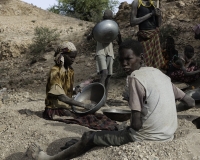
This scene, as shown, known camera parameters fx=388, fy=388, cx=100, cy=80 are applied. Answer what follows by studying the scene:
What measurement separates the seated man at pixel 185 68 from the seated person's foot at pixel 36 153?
3463 mm

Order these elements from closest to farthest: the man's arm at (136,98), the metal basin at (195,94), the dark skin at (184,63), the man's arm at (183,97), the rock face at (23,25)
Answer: the man's arm at (136,98) → the man's arm at (183,97) → the metal basin at (195,94) → the dark skin at (184,63) → the rock face at (23,25)

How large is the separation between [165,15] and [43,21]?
6236mm

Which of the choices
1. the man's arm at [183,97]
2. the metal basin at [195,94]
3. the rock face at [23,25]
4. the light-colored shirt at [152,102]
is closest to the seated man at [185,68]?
the metal basin at [195,94]

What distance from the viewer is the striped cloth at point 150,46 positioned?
18.9 feet

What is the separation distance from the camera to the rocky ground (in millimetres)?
2990

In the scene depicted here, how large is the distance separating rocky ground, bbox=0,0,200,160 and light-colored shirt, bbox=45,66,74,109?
0.87 feet

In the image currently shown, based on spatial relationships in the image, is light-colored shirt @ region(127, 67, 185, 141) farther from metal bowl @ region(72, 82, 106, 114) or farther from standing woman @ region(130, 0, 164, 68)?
standing woman @ region(130, 0, 164, 68)

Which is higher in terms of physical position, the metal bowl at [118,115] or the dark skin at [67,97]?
the dark skin at [67,97]

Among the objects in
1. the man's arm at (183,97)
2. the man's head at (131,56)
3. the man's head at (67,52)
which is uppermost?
the man's head at (131,56)

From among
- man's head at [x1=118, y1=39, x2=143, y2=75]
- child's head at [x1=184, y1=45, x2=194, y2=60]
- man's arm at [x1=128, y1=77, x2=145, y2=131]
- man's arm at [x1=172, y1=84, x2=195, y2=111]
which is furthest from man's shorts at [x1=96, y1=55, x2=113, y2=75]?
man's arm at [x1=128, y1=77, x2=145, y2=131]

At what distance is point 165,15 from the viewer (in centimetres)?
1148

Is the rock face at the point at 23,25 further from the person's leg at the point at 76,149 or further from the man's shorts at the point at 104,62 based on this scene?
the person's leg at the point at 76,149

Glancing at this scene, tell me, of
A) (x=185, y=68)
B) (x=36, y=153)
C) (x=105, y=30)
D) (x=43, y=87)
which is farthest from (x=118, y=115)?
(x=43, y=87)

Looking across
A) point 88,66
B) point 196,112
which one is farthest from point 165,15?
point 196,112
